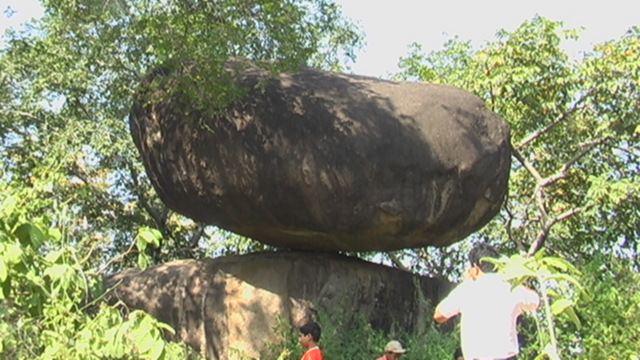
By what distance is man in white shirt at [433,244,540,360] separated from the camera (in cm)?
428

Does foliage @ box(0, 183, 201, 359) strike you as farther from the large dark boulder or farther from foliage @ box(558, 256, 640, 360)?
foliage @ box(558, 256, 640, 360)

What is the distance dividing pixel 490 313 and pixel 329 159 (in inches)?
148

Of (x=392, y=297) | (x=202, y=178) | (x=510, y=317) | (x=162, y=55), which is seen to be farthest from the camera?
(x=392, y=297)

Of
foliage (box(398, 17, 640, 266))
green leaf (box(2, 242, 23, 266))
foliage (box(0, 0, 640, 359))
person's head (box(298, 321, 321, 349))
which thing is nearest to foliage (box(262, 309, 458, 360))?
foliage (box(0, 0, 640, 359))

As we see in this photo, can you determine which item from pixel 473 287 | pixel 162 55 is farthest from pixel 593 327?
pixel 162 55

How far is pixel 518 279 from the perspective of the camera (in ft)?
9.36

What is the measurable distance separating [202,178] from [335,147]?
1.29 meters

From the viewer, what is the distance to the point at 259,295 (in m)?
8.59

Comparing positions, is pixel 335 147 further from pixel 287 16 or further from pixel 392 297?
pixel 392 297

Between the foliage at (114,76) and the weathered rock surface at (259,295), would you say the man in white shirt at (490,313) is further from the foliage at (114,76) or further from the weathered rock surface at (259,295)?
the weathered rock surface at (259,295)

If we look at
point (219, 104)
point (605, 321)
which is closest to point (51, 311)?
point (219, 104)

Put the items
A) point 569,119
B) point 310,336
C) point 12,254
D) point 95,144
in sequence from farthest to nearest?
1. point 569,119
2. point 95,144
3. point 310,336
4. point 12,254

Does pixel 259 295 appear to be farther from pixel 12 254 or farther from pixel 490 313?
pixel 12 254

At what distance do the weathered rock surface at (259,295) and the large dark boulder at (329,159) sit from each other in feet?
1.16
